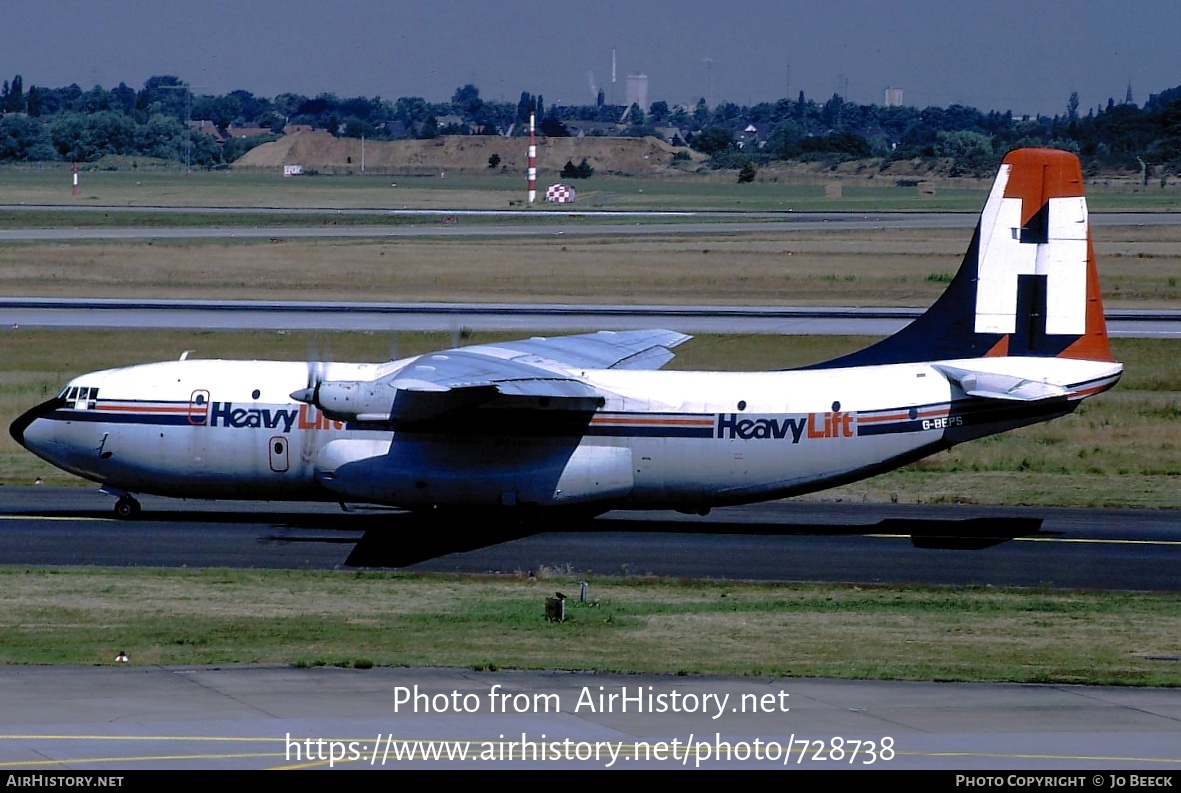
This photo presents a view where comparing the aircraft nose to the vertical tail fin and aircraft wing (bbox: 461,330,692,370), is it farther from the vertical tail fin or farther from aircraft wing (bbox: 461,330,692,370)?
the vertical tail fin

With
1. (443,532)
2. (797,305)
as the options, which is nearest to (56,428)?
(443,532)

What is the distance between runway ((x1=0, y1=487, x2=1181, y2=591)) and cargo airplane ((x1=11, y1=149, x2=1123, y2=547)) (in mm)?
1127

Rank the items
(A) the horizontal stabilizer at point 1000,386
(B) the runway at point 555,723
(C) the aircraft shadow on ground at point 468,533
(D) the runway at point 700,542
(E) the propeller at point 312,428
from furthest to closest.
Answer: (E) the propeller at point 312,428
(C) the aircraft shadow on ground at point 468,533
(A) the horizontal stabilizer at point 1000,386
(D) the runway at point 700,542
(B) the runway at point 555,723

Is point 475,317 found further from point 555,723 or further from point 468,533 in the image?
point 555,723

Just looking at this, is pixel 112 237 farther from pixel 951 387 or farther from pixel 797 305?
pixel 951 387

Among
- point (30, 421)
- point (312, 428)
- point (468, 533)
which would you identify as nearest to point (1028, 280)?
point (468, 533)

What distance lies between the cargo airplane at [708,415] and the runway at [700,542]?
1.13 meters

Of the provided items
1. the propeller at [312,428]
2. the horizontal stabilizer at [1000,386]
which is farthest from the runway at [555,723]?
the propeller at [312,428]

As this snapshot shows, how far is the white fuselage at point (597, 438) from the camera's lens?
3011cm

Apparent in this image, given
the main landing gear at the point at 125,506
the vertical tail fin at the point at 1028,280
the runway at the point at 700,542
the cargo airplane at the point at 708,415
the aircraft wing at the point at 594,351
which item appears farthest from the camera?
the main landing gear at the point at 125,506

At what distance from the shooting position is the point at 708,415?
30438 millimetres

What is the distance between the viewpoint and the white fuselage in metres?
30.1

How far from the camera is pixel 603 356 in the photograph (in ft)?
110

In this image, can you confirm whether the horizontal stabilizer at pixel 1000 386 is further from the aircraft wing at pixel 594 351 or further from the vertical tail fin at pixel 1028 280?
the aircraft wing at pixel 594 351
